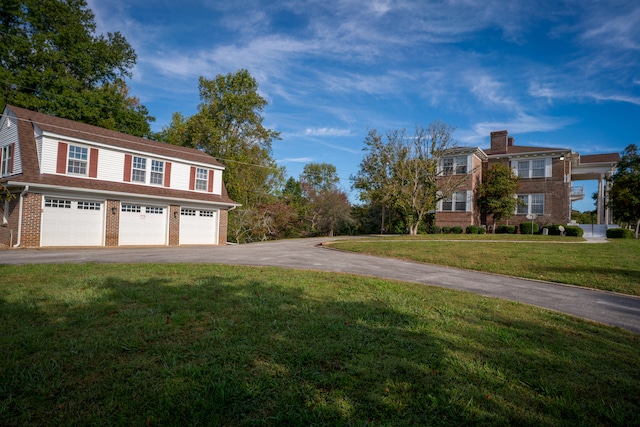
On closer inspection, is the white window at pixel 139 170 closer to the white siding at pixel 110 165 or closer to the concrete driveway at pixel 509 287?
the white siding at pixel 110 165

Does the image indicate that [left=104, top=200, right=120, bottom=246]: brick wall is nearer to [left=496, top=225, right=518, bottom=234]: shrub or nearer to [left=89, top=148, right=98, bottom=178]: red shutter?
[left=89, top=148, right=98, bottom=178]: red shutter

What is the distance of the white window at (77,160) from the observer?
57.3 ft

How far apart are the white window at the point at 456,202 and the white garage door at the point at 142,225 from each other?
23.2 metres

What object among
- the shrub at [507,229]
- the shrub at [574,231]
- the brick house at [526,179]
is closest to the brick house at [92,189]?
the brick house at [526,179]

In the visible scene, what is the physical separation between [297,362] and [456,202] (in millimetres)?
29812

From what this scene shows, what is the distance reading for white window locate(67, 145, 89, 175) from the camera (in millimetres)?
17453

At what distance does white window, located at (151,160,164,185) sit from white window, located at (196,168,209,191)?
95.9 inches

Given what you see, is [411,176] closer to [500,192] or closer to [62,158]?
[500,192]

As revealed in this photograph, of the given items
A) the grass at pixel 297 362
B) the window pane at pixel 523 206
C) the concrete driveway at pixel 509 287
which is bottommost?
the concrete driveway at pixel 509 287

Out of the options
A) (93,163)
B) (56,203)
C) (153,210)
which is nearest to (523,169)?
(153,210)

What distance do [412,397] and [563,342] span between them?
9.27 feet

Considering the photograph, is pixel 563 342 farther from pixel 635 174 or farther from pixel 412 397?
pixel 635 174

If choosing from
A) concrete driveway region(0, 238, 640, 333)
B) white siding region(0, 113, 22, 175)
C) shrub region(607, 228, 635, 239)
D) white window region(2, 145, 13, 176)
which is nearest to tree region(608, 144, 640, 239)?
shrub region(607, 228, 635, 239)

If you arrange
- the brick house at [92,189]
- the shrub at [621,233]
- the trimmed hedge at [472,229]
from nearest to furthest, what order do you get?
the brick house at [92,189]
the shrub at [621,233]
the trimmed hedge at [472,229]
